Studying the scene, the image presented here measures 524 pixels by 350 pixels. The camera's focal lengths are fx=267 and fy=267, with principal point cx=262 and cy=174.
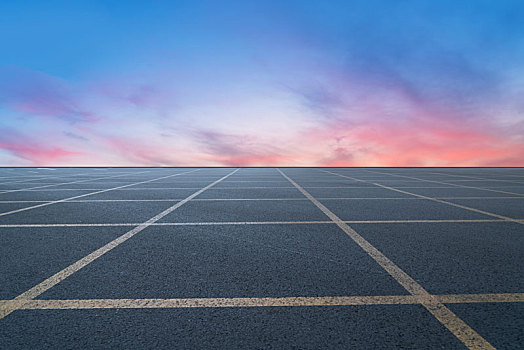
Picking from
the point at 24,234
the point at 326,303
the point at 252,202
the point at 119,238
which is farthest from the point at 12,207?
the point at 326,303

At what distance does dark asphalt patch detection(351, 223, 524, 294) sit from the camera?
8.81ft

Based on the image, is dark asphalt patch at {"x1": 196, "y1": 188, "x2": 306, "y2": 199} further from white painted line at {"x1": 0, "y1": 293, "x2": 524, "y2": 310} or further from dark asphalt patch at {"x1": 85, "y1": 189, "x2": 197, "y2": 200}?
white painted line at {"x1": 0, "y1": 293, "x2": 524, "y2": 310}

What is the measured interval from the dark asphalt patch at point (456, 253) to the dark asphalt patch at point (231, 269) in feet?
1.45

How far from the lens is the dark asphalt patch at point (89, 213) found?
533 cm

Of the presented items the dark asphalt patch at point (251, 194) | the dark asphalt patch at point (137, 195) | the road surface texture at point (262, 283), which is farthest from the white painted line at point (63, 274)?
the dark asphalt patch at point (251, 194)

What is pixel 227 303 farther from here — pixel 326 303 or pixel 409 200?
pixel 409 200

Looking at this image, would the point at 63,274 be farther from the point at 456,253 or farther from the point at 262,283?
the point at 456,253

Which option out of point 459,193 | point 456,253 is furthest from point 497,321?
point 459,193

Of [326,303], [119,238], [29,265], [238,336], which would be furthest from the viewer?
[119,238]

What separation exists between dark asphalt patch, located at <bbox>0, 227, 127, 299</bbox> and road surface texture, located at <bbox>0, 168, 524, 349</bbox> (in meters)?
0.02

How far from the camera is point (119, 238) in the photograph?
164 inches

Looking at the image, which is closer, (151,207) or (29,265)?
(29,265)

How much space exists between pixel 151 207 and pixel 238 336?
5.52m

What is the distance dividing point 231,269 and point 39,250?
2.76 meters
